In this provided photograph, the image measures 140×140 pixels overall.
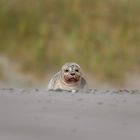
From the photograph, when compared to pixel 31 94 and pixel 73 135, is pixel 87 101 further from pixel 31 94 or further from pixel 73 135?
pixel 73 135

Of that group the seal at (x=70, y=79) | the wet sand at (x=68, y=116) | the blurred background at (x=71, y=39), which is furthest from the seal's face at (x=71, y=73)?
the blurred background at (x=71, y=39)

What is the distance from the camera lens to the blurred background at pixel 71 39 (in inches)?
916

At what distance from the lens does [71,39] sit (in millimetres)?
23922

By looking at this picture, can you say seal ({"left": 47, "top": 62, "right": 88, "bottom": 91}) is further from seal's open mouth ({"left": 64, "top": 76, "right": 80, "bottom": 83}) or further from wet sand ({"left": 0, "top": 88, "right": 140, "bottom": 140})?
wet sand ({"left": 0, "top": 88, "right": 140, "bottom": 140})

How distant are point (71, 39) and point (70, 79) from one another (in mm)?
8513

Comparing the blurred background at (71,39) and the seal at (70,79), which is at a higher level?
the blurred background at (71,39)

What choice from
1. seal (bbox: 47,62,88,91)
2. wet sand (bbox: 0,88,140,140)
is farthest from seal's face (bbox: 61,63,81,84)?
wet sand (bbox: 0,88,140,140)

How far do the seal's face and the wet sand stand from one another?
257cm

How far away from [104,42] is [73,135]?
1375cm

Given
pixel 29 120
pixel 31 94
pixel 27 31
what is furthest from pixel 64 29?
Result: pixel 29 120

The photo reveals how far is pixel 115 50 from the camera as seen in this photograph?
2358 cm

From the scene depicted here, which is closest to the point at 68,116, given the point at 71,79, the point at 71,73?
the point at 71,73

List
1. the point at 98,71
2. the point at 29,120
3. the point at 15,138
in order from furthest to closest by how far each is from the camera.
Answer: the point at 98,71, the point at 29,120, the point at 15,138

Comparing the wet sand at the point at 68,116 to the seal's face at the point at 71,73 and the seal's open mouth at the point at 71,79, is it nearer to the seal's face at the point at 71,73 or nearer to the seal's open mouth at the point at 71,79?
the seal's face at the point at 71,73
